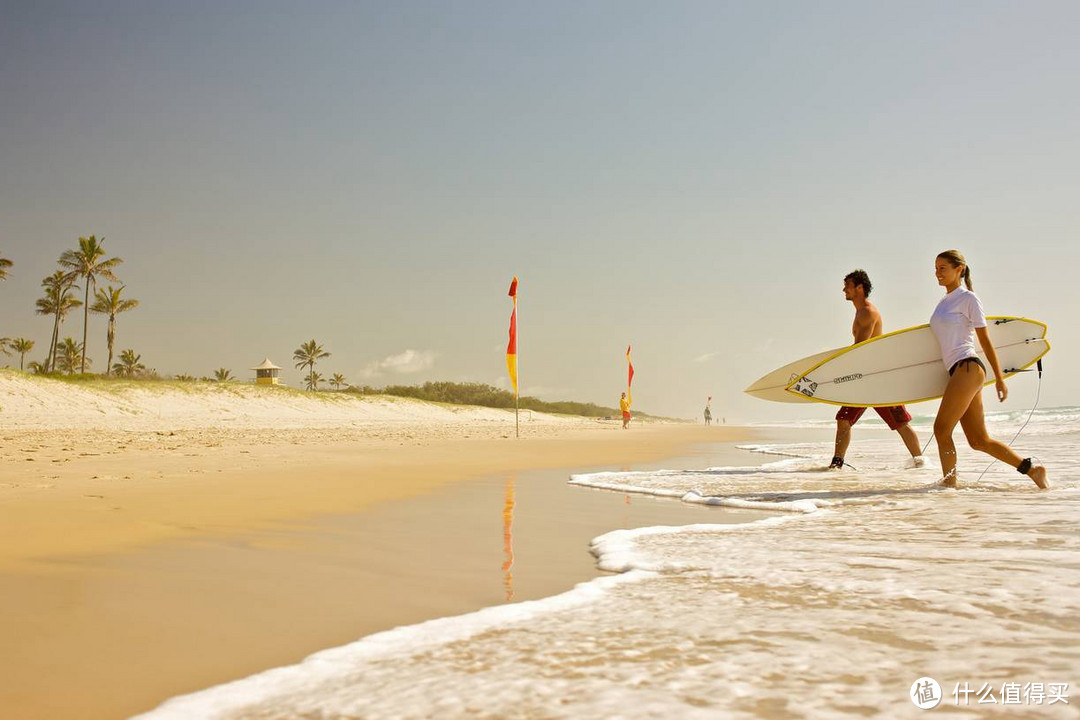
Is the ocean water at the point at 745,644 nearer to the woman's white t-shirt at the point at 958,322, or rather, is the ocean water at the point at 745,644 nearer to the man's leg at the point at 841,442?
the woman's white t-shirt at the point at 958,322

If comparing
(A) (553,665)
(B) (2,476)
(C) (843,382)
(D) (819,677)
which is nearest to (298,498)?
(B) (2,476)

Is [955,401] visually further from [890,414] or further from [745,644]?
[745,644]

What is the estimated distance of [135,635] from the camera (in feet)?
6.51

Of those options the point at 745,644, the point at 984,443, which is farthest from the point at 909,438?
the point at 745,644

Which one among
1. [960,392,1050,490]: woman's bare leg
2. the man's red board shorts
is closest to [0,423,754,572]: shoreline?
the man's red board shorts

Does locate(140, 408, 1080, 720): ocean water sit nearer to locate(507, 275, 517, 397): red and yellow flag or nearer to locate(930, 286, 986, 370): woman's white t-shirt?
locate(930, 286, 986, 370): woman's white t-shirt

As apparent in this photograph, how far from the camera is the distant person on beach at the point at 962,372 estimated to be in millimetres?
5168

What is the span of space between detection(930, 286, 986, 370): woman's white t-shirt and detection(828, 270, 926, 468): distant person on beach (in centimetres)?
173

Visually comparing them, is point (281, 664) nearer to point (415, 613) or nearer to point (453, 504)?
point (415, 613)

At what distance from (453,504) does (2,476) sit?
3813 millimetres

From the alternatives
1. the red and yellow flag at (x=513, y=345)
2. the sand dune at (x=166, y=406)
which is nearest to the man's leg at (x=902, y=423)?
the red and yellow flag at (x=513, y=345)

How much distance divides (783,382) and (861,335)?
1.03 meters

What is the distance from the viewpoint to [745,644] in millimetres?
1828

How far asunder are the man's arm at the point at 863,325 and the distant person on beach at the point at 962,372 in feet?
6.07
